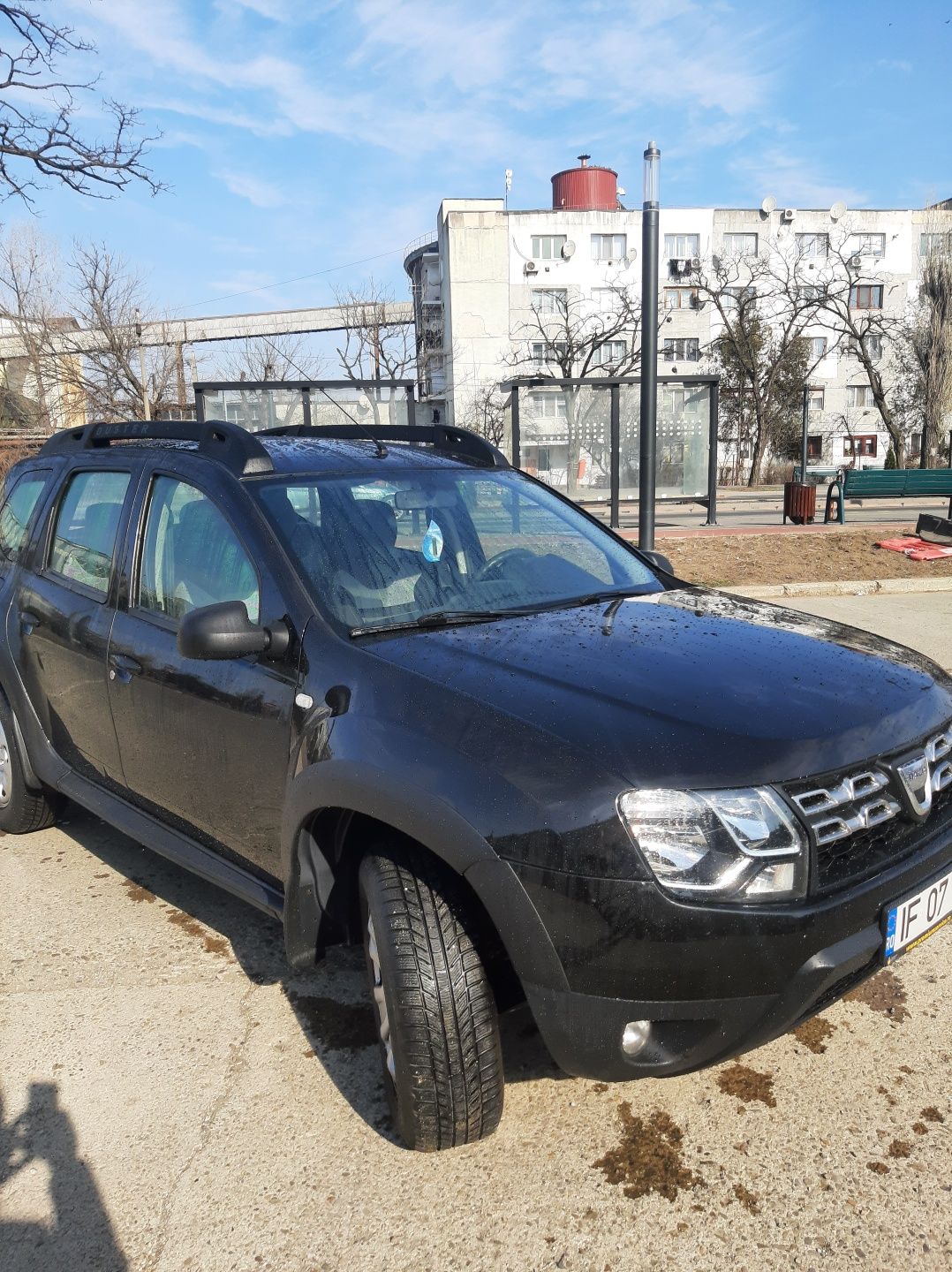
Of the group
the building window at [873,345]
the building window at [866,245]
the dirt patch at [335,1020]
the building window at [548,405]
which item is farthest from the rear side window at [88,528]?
the building window at [866,245]

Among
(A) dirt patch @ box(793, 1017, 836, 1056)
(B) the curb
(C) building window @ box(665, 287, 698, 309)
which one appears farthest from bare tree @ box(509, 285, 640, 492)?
(A) dirt patch @ box(793, 1017, 836, 1056)

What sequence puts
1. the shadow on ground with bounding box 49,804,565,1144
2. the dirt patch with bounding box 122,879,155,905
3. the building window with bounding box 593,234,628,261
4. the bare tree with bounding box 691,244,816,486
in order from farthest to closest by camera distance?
the building window with bounding box 593,234,628,261 < the bare tree with bounding box 691,244,816,486 < the dirt patch with bounding box 122,879,155,905 < the shadow on ground with bounding box 49,804,565,1144

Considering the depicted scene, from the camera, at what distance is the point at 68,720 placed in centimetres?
388

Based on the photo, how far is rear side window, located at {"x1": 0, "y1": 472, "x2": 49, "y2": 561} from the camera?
433cm

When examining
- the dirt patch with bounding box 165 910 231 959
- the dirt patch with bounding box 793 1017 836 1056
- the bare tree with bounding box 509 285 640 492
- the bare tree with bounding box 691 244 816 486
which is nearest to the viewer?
the dirt patch with bounding box 793 1017 836 1056

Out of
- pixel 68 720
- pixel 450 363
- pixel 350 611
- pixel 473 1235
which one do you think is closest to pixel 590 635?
pixel 350 611

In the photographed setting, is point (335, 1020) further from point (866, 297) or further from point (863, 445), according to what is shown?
point (866, 297)

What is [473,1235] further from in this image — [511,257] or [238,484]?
[511,257]

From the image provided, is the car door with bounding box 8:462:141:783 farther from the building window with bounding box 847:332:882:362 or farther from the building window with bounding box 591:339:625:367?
the building window with bounding box 847:332:882:362

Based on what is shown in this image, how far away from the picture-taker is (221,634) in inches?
102

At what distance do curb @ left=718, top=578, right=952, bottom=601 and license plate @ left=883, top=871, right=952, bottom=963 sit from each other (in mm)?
8367

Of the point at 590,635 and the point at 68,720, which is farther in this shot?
the point at 68,720

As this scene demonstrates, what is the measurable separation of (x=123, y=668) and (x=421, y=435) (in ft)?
5.54

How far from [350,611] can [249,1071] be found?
4.36ft
